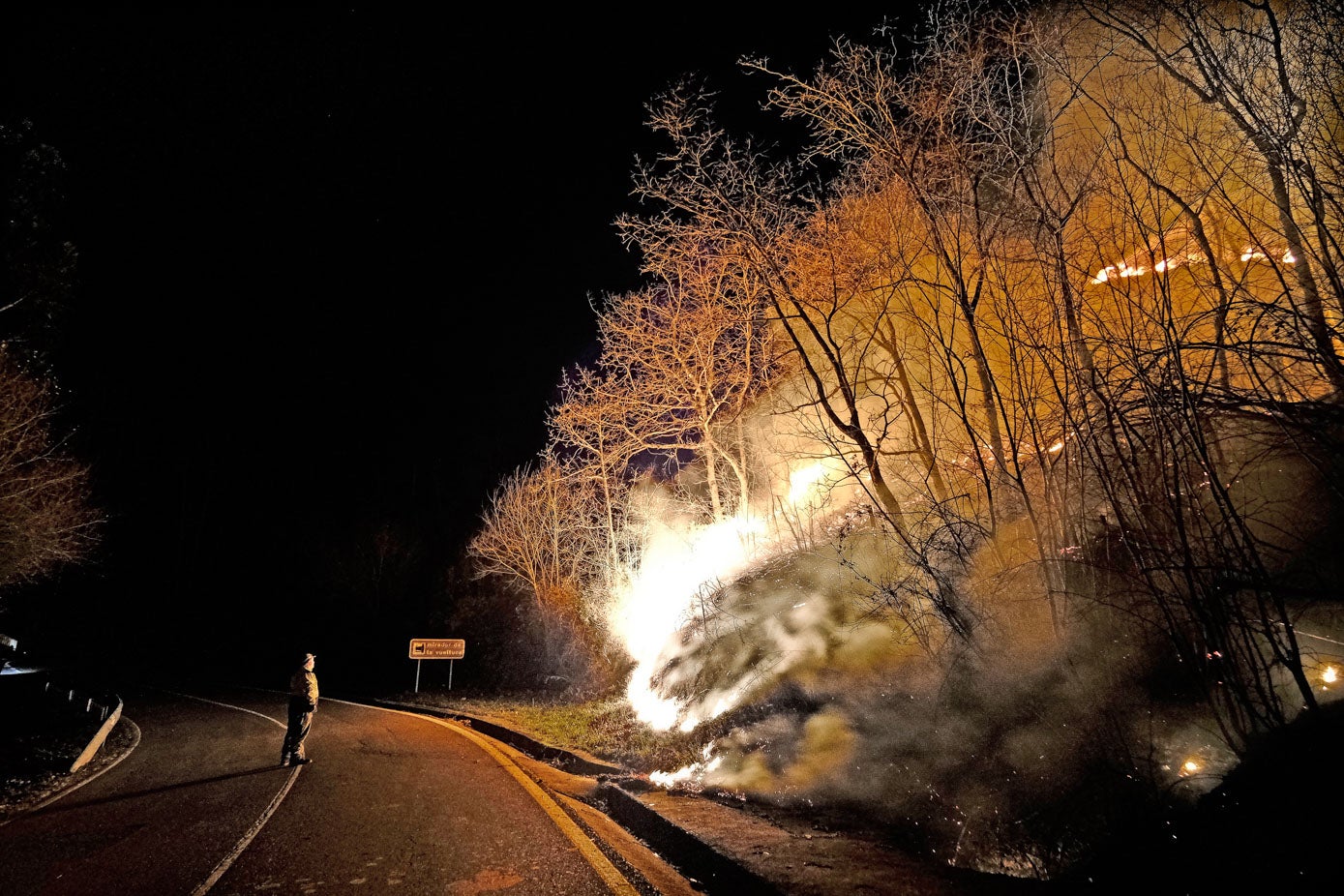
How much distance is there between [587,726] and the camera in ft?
38.5

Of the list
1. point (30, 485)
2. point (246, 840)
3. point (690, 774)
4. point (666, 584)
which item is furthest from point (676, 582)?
point (30, 485)

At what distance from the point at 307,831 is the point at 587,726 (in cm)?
657

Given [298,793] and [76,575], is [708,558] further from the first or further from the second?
[76,575]

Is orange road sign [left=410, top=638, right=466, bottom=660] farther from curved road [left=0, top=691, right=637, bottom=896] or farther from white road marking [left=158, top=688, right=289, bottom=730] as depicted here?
curved road [left=0, top=691, right=637, bottom=896]

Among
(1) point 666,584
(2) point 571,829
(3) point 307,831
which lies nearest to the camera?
(2) point 571,829

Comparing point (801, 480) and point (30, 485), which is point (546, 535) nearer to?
point (801, 480)

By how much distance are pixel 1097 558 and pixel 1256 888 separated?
2289 millimetres

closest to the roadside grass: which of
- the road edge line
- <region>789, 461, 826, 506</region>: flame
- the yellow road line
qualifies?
the yellow road line

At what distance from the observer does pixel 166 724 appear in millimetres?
13250

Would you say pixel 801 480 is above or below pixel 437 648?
above

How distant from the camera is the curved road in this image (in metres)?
4.41

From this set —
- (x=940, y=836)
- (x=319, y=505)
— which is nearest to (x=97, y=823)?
(x=940, y=836)

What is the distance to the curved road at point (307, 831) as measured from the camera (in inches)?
174

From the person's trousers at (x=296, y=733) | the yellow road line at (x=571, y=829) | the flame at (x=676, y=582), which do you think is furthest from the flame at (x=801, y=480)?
A: the person's trousers at (x=296, y=733)
